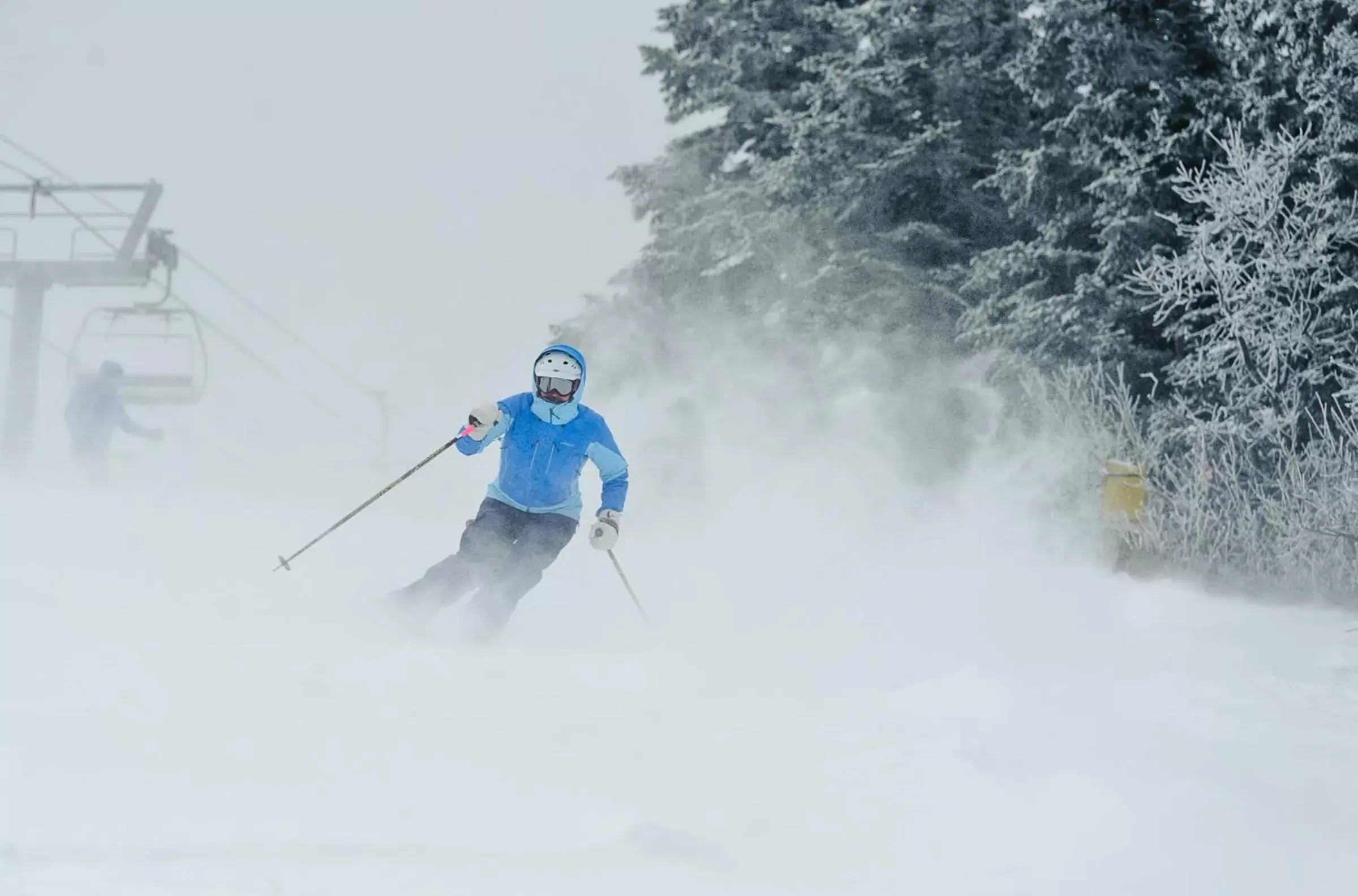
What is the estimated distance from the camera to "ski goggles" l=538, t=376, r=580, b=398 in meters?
7.27

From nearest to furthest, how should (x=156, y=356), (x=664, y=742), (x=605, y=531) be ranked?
(x=664, y=742), (x=605, y=531), (x=156, y=356)

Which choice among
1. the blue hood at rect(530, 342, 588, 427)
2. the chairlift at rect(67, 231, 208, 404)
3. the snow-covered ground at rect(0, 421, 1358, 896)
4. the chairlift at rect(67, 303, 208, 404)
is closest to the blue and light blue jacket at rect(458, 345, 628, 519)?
the blue hood at rect(530, 342, 588, 427)

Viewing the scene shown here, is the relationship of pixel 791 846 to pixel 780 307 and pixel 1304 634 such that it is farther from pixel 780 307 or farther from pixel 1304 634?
pixel 780 307

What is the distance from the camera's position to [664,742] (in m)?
4.80

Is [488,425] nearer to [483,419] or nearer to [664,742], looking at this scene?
[483,419]

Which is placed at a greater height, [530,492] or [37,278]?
[37,278]

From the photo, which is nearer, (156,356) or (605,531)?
(605,531)

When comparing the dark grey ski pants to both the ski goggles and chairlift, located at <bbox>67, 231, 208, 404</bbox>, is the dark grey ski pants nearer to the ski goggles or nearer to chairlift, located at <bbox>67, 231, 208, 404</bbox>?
the ski goggles

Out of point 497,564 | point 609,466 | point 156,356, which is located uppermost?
point 156,356

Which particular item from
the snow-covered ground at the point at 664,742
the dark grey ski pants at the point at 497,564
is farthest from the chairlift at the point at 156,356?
the dark grey ski pants at the point at 497,564

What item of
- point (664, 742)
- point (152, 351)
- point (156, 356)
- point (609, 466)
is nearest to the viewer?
point (664, 742)

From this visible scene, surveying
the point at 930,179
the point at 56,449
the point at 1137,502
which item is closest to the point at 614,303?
the point at 930,179

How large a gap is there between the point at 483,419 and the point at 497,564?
72 centimetres

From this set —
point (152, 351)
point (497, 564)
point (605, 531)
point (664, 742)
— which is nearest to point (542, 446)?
point (605, 531)
